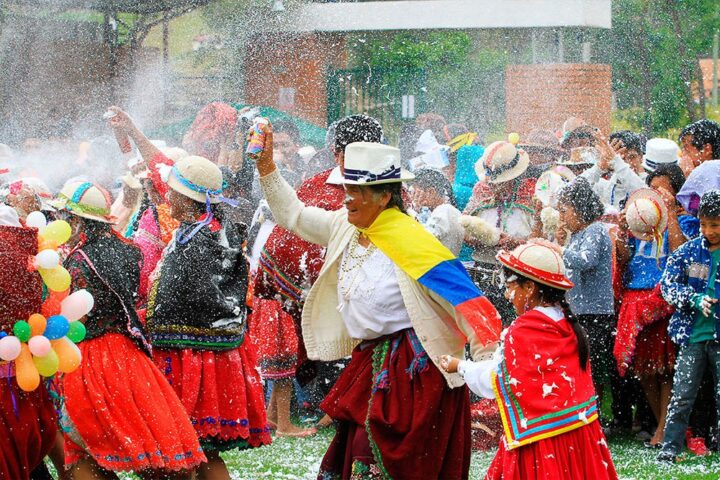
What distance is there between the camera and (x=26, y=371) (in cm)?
503

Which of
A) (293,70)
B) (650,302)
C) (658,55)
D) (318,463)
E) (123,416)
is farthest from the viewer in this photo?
(658,55)

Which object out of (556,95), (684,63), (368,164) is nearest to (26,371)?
(368,164)

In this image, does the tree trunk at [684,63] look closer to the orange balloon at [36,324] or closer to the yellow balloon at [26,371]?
the orange balloon at [36,324]

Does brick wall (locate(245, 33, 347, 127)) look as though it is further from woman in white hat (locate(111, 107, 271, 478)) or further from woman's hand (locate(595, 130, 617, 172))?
woman in white hat (locate(111, 107, 271, 478))

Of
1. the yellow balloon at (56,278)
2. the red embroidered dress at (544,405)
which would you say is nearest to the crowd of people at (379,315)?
the red embroidered dress at (544,405)

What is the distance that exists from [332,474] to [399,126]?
35.7 feet

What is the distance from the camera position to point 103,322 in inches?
234

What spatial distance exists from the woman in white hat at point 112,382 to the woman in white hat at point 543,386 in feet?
5.08

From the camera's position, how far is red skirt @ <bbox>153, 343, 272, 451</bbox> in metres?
6.12

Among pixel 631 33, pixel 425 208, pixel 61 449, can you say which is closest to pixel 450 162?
pixel 425 208

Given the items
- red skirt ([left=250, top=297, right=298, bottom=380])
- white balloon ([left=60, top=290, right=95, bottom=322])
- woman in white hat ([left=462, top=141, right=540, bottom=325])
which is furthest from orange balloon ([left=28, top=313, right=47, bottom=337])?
woman in white hat ([left=462, top=141, right=540, bottom=325])

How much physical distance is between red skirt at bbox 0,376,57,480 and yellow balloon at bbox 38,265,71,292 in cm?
48

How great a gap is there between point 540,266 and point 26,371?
2.22 meters

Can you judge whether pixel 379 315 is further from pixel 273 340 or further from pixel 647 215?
pixel 273 340
